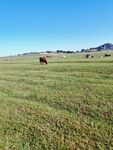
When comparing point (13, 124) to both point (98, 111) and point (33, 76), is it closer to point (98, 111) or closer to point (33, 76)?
point (98, 111)

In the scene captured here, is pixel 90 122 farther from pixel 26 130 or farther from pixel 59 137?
pixel 26 130

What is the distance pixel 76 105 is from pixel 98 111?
1964 mm

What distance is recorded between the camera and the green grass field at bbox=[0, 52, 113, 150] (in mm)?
16203

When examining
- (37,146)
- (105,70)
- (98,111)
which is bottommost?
(37,146)

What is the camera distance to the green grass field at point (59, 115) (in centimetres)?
1620

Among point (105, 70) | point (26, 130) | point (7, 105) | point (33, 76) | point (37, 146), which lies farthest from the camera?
point (33, 76)

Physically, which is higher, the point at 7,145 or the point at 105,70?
the point at 105,70

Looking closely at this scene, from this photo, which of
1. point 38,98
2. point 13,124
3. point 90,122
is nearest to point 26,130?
point 13,124

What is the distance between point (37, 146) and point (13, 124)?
3061 mm

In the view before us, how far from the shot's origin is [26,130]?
17578 mm

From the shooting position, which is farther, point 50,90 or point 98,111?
point 50,90

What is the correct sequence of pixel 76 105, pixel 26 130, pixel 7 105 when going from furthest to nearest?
pixel 7 105, pixel 76 105, pixel 26 130

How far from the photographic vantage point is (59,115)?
18922 millimetres

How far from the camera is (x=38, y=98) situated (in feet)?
75.1
